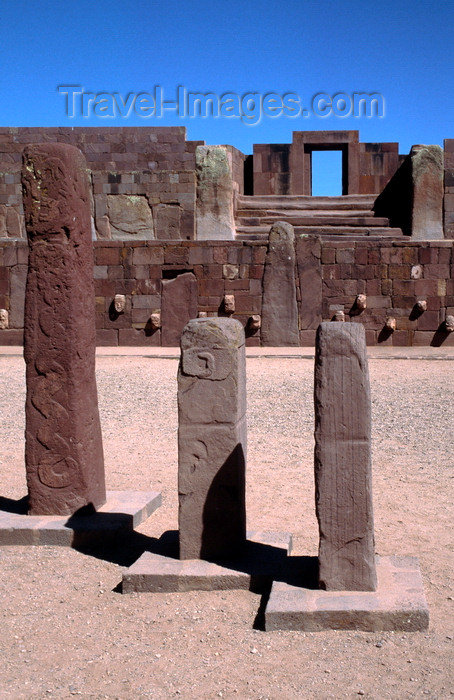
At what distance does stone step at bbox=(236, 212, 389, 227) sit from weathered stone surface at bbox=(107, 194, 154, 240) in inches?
82.6

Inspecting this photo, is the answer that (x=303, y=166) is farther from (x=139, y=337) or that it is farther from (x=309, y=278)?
(x=139, y=337)

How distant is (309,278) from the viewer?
542 inches

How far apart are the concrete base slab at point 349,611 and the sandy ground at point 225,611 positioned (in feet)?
0.15

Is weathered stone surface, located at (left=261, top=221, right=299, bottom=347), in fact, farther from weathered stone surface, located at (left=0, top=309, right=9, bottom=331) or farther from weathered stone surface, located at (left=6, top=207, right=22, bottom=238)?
weathered stone surface, located at (left=6, top=207, right=22, bottom=238)

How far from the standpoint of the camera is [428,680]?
314 cm

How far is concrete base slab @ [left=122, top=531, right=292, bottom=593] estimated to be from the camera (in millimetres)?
4051

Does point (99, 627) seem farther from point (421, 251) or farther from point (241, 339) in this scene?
point (421, 251)

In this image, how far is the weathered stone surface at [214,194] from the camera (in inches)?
672

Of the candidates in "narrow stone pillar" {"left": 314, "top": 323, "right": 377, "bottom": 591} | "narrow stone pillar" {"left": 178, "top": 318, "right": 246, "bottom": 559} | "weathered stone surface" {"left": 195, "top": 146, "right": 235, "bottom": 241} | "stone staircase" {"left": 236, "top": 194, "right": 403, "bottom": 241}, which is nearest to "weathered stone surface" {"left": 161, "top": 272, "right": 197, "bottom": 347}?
"stone staircase" {"left": 236, "top": 194, "right": 403, "bottom": 241}

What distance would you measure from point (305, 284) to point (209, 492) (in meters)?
9.86

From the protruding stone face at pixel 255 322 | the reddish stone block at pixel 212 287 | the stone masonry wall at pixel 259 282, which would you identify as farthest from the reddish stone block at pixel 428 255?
the reddish stone block at pixel 212 287

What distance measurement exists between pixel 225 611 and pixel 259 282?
10354mm

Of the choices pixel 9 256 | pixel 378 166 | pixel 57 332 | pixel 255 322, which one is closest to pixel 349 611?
pixel 57 332

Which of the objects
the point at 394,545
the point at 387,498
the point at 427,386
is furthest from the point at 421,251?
the point at 394,545
